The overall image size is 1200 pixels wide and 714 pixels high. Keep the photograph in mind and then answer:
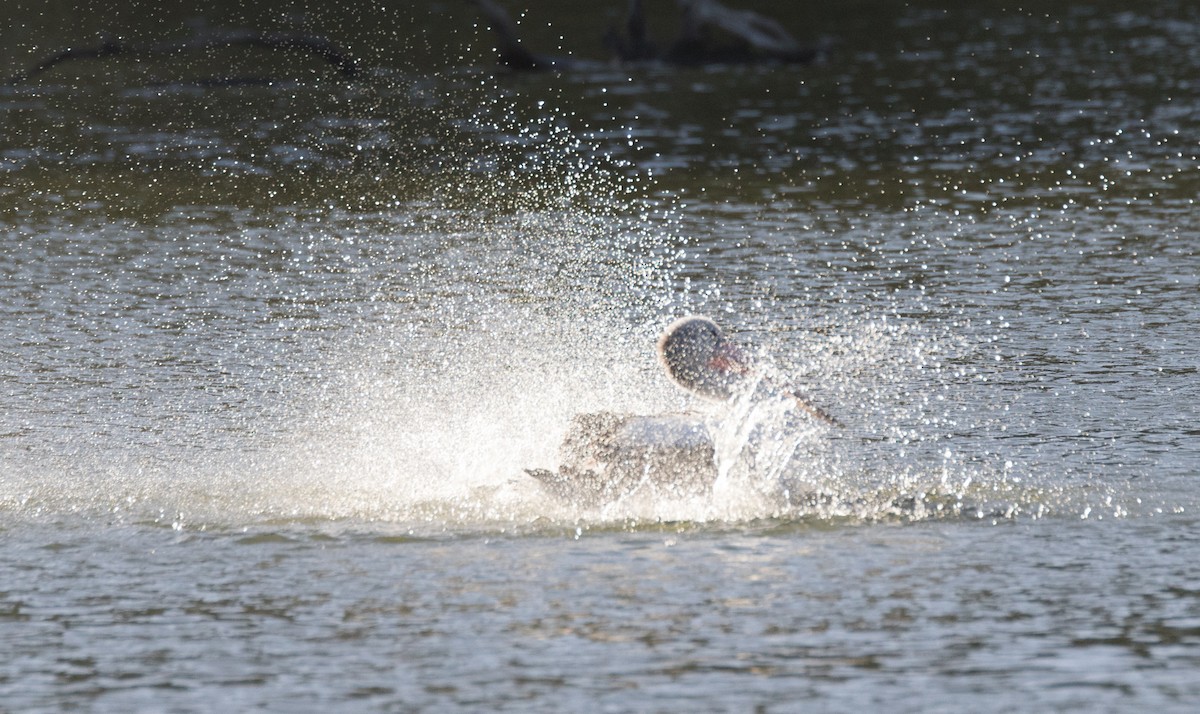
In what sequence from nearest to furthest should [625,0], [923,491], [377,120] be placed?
[923,491] < [377,120] < [625,0]

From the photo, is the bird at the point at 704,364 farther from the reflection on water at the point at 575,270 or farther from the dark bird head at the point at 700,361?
the reflection on water at the point at 575,270

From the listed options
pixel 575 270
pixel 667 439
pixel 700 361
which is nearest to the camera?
pixel 667 439

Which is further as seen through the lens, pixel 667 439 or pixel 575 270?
pixel 575 270

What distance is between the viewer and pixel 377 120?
30234 millimetres

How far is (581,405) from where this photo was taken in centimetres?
1305

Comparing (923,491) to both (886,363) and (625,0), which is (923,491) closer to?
(886,363)

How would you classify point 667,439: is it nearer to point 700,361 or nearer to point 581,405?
point 700,361

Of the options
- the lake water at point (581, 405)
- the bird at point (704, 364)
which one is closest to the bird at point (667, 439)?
the bird at point (704, 364)

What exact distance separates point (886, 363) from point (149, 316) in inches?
244

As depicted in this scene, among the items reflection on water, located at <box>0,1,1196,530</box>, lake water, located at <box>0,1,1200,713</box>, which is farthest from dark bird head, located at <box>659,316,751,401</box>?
reflection on water, located at <box>0,1,1196,530</box>

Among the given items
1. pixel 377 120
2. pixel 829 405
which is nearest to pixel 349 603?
pixel 829 405

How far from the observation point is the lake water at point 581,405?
809cm

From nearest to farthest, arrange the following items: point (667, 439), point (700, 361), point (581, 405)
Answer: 1. point (667, 439)
2. point (700, 361)
3. point (581, 405)

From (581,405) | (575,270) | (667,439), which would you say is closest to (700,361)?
(667,439)
